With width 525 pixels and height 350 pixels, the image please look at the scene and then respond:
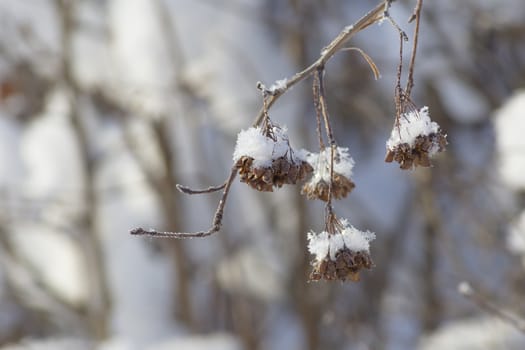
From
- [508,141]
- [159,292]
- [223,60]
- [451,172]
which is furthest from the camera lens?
[159,292]

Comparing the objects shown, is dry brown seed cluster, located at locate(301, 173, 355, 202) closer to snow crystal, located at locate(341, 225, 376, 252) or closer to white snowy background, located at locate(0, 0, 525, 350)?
snow crystal, located at locate(341, 225, 376, 252)

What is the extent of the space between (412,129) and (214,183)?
201 centimetres

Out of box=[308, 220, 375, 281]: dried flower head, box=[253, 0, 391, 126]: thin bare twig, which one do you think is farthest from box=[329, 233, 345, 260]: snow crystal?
box=[253, 0, 391, 126]: thin bare twig

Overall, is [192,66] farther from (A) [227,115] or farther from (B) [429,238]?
(B) [429,238]

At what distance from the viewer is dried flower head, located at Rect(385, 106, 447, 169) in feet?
1.91

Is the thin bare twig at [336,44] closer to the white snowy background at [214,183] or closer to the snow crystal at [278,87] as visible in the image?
the snow crystal at [278,87]

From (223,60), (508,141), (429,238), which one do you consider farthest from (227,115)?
(508,141)

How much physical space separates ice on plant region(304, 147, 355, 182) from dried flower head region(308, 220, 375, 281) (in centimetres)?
6

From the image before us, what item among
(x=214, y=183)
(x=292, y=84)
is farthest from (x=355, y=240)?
(x=214, y=183)

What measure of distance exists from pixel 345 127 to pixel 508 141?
114 cm

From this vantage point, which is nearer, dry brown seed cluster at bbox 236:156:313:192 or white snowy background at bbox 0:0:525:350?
dry brown seed cluster at bbox 236:156:313:192

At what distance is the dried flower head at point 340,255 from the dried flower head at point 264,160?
0.06 meters

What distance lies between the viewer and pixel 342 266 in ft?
1.95

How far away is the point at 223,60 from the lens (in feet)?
8.03
